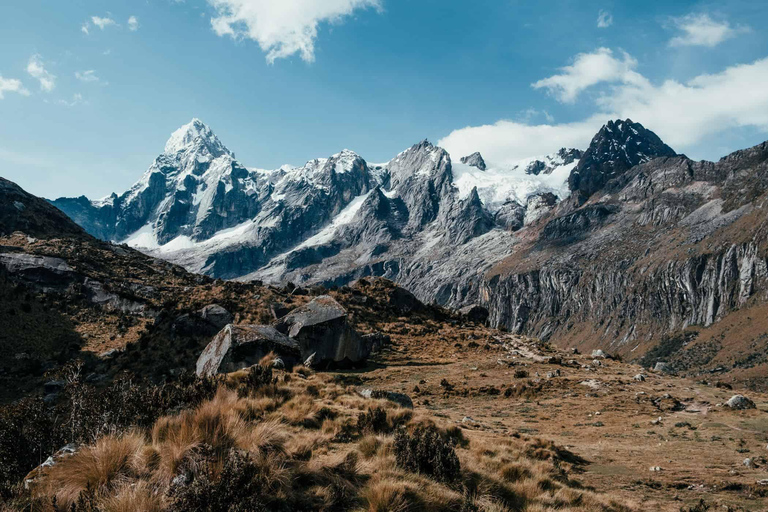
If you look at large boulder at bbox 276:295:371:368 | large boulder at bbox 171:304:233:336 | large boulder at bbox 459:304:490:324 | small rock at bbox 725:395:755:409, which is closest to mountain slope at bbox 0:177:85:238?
large boulder at bbox 171:304:233:336

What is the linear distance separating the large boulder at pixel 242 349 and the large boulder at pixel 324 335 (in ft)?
28.8

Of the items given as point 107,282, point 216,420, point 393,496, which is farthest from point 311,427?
point 107,282

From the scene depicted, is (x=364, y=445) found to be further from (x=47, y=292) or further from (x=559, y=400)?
(x=47, y=292)

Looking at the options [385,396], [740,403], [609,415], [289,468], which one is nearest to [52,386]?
[385,396]

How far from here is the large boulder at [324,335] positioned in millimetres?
32500

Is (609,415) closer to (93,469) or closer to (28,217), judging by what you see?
(93,469)

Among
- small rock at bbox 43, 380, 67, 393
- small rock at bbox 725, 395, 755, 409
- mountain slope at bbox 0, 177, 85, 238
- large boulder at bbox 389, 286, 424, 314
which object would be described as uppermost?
mountain slope at bbox 0, 177, 85, 238

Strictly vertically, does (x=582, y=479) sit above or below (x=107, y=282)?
below

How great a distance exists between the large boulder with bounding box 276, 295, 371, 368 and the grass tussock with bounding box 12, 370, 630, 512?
19.7 meters

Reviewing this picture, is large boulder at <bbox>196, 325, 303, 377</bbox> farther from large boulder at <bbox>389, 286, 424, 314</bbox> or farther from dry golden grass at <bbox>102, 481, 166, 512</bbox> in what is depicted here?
large boulder at <bbox>389, 286, 424, 314</bbox>

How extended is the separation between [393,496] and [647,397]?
981 inches

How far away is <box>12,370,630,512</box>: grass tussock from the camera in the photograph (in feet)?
21.2

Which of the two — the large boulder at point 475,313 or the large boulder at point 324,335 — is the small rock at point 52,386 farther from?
the large boulder at point 475,313

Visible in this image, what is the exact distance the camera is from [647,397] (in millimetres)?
26203
